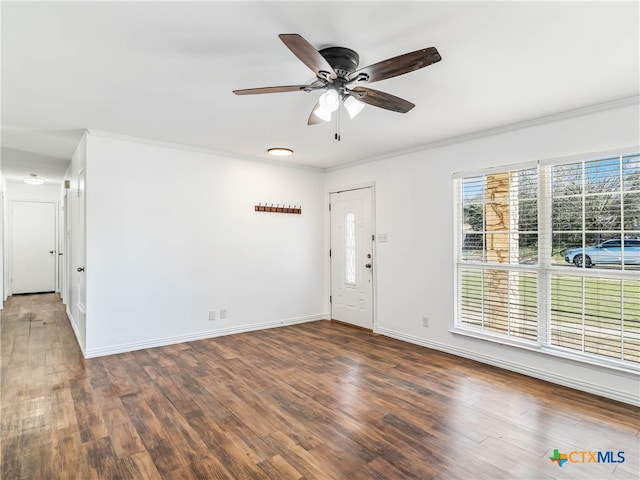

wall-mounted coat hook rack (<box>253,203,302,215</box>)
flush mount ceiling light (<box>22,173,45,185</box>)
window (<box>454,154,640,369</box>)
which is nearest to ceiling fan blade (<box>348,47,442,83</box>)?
window (<box>454,154,640,369</box>)

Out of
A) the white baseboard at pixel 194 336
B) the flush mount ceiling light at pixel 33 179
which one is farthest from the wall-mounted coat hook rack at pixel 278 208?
the flush mount ceiling light at pixel 33 179

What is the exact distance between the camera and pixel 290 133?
150 inches

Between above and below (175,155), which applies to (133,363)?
below

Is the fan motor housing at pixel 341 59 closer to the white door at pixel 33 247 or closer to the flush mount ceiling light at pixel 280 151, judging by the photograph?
the flush mount ceiling light at pixel 280 151

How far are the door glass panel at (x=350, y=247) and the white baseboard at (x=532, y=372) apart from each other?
1.18 meters

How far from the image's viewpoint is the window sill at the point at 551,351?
9.21 ft

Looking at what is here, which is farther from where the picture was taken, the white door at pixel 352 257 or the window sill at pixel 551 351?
the white door at pixel 352 257

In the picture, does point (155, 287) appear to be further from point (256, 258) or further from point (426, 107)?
point (426, 107)

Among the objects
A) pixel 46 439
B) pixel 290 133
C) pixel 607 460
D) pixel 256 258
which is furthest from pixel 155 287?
pixel 607 460

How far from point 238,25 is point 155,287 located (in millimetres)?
3247

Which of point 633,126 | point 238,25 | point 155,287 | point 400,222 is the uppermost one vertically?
point 238,25

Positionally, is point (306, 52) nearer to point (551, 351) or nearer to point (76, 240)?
A: point (551, 351)

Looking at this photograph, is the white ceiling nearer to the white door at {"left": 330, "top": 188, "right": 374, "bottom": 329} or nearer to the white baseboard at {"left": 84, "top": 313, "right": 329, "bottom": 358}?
the white door at {"left": 330, "top": 188, "right": 374, "bottom": 329}

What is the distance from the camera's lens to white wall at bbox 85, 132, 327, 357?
3.87 metres
